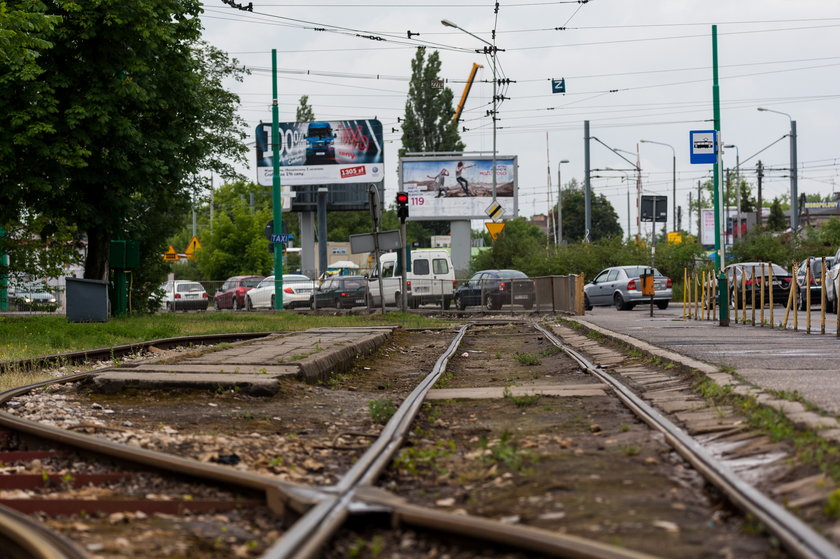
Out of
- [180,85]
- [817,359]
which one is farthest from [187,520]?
[180,85]

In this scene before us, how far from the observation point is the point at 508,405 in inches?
374

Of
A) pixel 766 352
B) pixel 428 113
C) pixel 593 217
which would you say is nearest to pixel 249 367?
pixel 766 352

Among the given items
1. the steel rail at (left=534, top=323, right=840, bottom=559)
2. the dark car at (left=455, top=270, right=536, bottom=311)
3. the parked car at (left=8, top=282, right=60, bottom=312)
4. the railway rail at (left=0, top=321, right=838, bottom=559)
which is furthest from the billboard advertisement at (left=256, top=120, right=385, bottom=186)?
the railway rail at (left=0, top=321, right=838, bottom=559)

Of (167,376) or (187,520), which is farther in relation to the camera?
(167,376)

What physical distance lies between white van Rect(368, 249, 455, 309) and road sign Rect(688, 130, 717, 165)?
12.0m

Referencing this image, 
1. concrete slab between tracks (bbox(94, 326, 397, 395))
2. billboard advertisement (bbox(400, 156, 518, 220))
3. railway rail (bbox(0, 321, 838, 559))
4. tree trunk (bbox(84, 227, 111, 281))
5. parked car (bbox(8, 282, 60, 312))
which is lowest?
railway rail (bbox(0, 321, 838, 559))

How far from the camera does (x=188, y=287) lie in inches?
1757

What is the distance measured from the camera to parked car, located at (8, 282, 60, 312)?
88.7 feet

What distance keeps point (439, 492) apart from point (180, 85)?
2361 cm

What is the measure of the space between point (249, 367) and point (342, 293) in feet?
85.5

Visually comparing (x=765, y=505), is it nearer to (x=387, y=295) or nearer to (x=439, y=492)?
(x=439, y=492)

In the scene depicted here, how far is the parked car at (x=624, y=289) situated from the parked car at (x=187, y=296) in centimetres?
1586

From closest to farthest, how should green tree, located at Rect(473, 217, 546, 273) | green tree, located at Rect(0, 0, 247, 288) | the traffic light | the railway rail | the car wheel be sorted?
the railway rail → green tree, located at Rect(0, 0, 247, 288) → the traffic light → the car wheel → green tree, located at Rect(473, 217, 546, 273)

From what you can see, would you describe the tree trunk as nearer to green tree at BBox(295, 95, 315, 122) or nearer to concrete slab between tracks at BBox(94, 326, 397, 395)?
concrete slab between tracks at BBox(94, 326, 397, 395)
